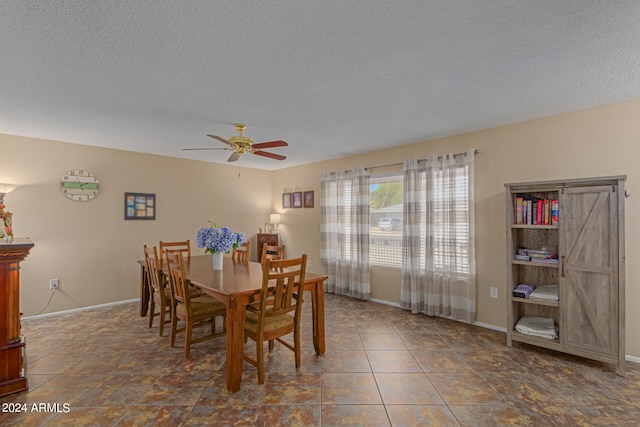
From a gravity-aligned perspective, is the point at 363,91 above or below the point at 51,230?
above

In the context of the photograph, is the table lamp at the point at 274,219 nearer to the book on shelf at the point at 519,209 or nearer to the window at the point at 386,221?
the window at the point at 386,221

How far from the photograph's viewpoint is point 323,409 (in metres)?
2.12

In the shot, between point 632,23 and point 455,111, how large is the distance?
4.74ft

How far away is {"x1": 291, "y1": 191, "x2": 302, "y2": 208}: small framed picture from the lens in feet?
19.8

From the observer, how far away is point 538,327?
300cm

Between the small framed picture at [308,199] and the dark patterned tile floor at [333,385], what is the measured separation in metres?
2.85

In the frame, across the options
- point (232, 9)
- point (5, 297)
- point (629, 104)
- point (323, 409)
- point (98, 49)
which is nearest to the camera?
point (232, 9)

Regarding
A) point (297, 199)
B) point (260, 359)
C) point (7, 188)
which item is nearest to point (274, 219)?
point (297, 199)

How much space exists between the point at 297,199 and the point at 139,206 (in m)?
2.76

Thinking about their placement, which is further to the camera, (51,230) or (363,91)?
(51,230)

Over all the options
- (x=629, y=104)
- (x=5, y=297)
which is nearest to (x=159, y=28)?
(x=5, y=297)

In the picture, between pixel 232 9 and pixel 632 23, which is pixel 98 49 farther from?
pixel 632 23

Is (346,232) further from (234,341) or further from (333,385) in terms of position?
(234,341)

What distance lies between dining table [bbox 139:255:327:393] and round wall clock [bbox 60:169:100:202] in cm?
212
